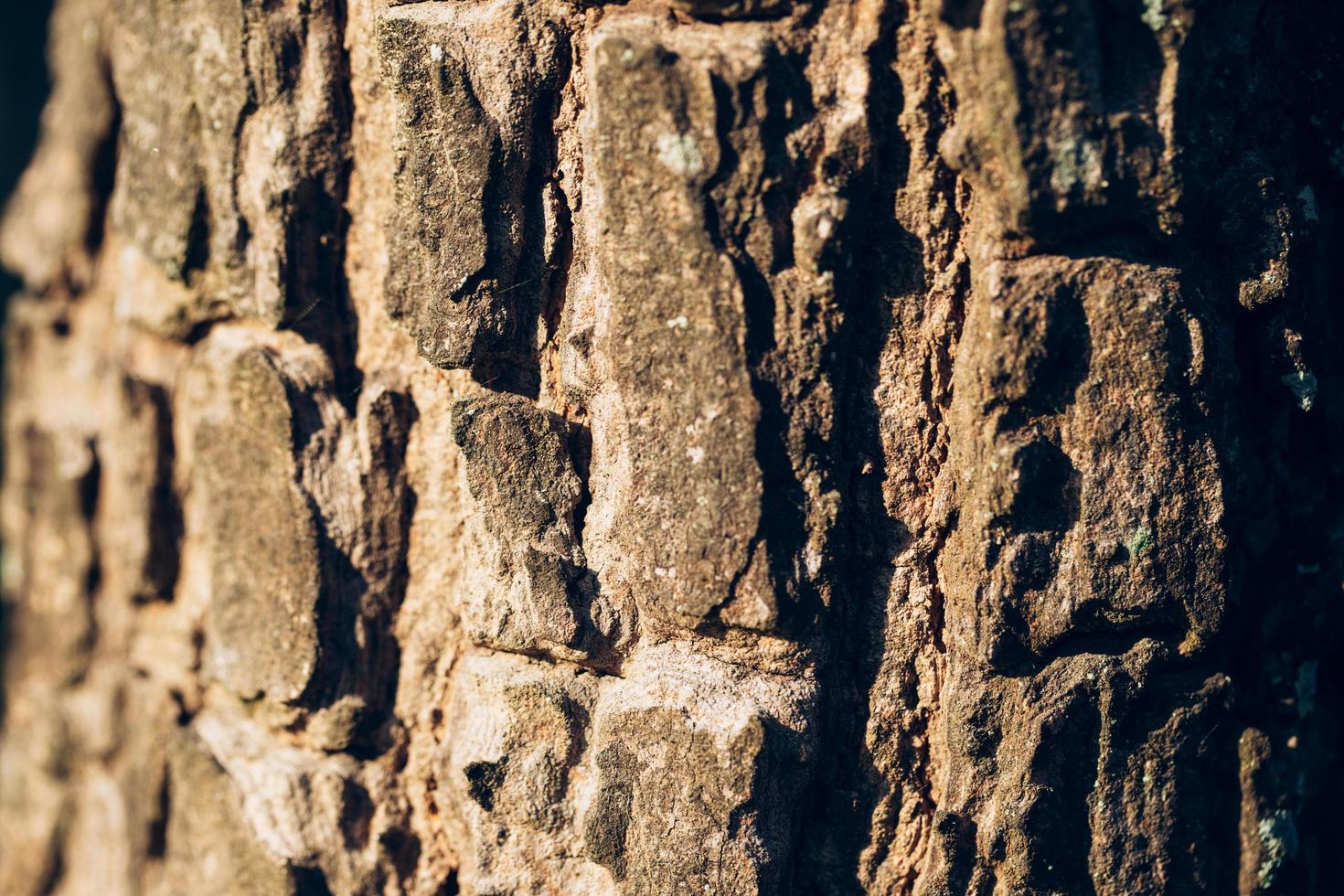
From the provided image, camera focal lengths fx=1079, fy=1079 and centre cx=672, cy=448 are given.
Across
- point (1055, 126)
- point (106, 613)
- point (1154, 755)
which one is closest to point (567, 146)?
point (1055, 126)

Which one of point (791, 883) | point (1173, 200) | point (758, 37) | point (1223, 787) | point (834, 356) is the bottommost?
point (791, 883)

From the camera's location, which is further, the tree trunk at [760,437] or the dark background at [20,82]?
the dark background at [20,82]

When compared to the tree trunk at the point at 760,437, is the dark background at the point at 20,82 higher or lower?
higher

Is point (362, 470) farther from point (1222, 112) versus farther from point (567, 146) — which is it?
point (1222, 112)

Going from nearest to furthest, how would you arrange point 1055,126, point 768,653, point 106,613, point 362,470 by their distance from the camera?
point 1055,126 < point 768,653 < point 362,470 < point 106,613
